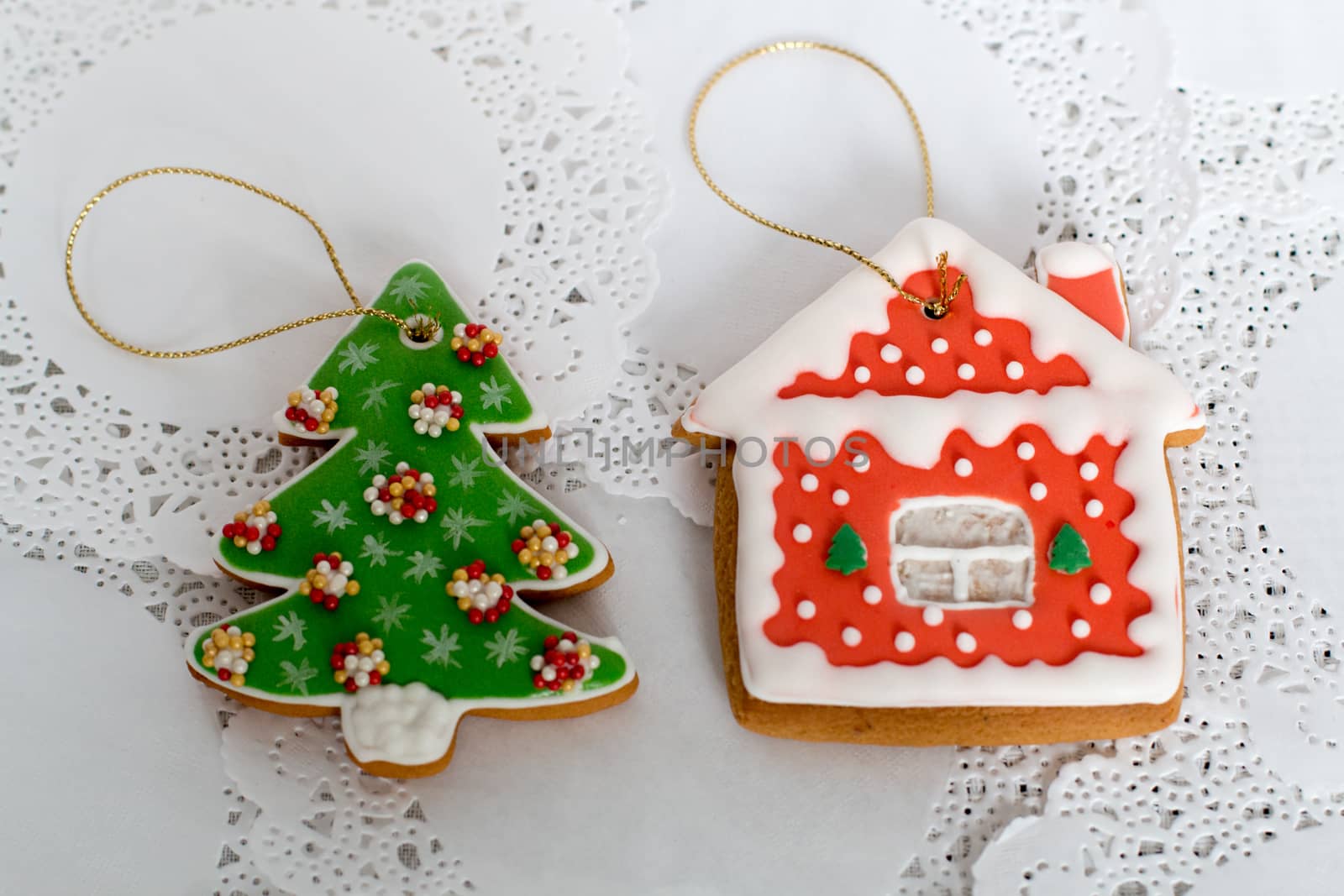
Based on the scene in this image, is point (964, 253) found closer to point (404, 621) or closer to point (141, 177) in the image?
point (404, 621)

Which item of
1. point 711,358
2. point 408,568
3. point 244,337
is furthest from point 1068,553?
point 244,337

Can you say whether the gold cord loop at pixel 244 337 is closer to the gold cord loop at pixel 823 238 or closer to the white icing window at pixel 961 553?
the gold cord loop at pixel 823 238

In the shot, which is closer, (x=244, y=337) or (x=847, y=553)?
(x=847, y=553)

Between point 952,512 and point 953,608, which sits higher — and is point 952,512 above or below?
above

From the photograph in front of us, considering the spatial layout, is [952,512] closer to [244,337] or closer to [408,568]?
[408,568]

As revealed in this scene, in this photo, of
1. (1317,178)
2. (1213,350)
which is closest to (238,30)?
(1213,350)

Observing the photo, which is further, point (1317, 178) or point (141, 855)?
point (1317, 178)

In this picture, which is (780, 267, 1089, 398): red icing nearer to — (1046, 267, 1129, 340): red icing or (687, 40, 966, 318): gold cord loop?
(687, 40, 966, 318): gold cord loop
